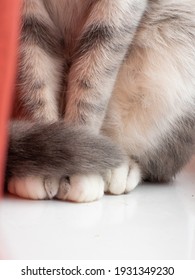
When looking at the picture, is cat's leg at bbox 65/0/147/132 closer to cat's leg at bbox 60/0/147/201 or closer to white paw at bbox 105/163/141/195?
cat's leg at bbox 60/0/147/201

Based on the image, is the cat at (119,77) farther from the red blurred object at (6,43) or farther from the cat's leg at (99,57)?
the red blurred object at (6,43)

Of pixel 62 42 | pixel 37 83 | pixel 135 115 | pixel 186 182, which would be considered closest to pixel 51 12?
pixel 62 42

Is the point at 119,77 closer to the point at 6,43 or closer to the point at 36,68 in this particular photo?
the point at 36,68

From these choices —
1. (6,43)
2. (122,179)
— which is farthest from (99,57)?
(6,43)

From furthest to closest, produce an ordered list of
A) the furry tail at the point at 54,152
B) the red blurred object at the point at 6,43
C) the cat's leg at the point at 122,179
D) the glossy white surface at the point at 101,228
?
1. the cat's leg at the point at 122,179
2. the furry tail at the point at 54,152
3. the glossy white surface at the point at 101,228
4. the red blurred object at the point at 6,43

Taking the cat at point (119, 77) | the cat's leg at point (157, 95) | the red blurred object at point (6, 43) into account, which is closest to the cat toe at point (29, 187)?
the cat at point (119, 77)

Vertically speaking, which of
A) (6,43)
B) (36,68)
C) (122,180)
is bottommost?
(122,180)
